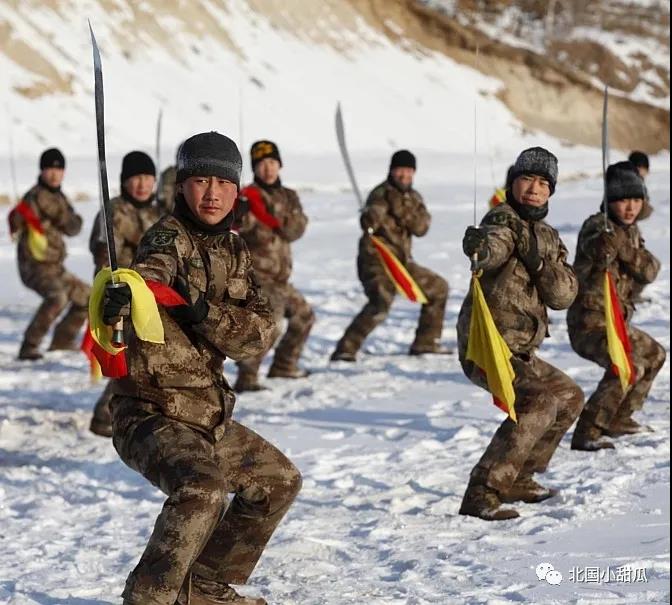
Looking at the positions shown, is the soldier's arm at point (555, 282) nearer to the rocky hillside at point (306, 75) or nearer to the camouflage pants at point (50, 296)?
the camouflage pants at point (50, 296)

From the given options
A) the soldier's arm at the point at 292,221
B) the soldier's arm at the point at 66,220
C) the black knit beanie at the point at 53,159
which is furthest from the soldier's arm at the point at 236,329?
the soldier's arm at the point at 66,220

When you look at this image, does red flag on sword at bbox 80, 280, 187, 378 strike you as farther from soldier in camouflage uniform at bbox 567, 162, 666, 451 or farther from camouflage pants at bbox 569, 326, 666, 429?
camouflage pants at bbox 569, 326, 666, 429

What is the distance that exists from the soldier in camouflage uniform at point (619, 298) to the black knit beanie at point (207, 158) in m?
3.09

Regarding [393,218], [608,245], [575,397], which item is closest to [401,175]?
[393,218]

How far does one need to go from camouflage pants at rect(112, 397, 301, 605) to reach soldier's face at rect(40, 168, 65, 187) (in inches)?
265

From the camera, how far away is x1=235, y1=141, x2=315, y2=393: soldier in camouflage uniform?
9.05 m

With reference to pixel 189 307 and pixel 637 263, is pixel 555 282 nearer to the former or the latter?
pixel 637 263

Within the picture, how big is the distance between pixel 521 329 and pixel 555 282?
295mm

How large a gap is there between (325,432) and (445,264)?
8655 millimetres

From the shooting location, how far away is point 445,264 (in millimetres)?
15938

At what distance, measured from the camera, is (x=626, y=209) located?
679 centimetres

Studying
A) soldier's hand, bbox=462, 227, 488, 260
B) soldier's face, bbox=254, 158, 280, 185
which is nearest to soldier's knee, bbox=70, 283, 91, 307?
soldier's face, bbox=254, 158, 280, 185

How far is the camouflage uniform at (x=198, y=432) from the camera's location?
369 cm

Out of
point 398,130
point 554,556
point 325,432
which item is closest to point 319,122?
point 398,130
